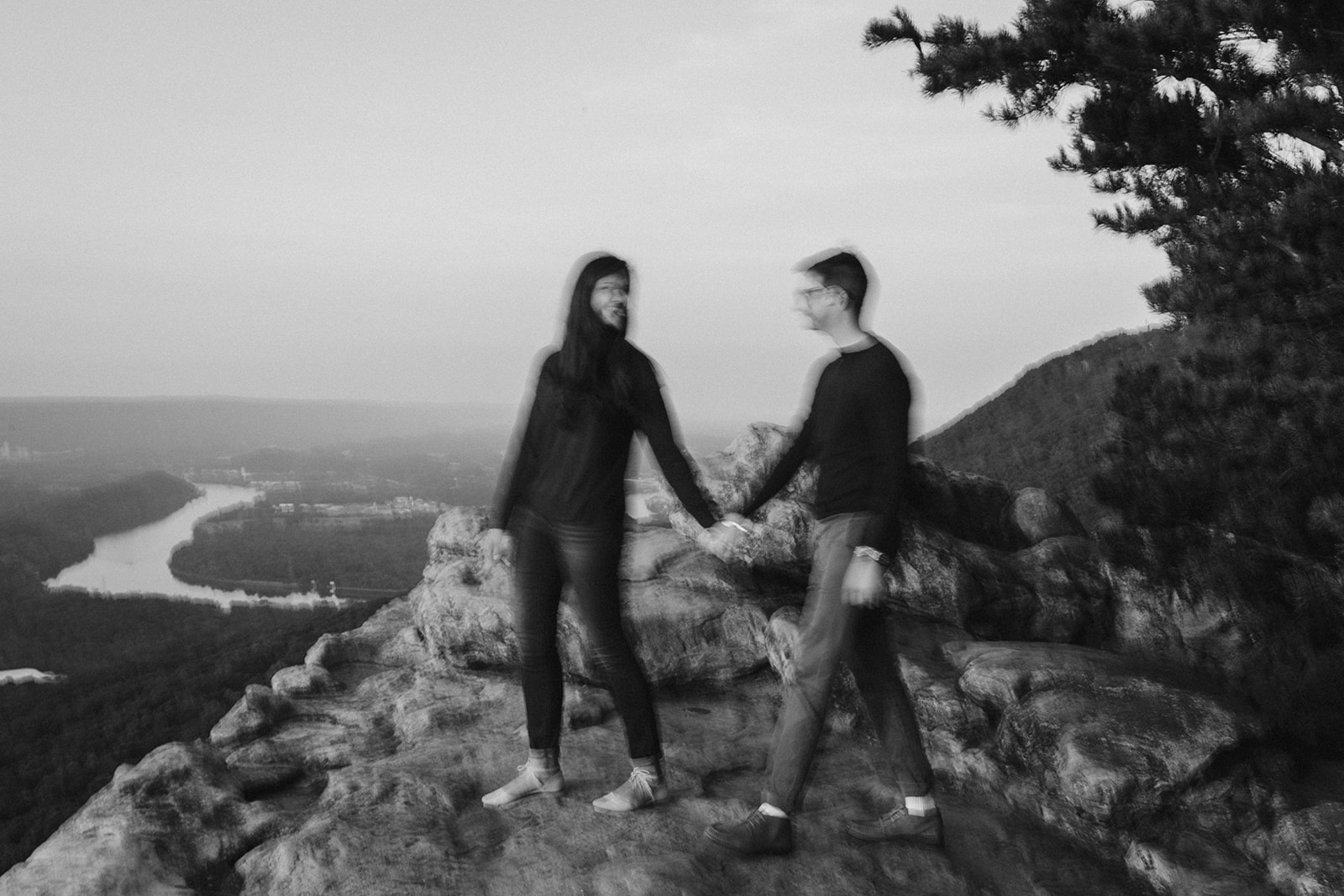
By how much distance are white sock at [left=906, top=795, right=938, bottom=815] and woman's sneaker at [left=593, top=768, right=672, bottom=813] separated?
47.1 inches

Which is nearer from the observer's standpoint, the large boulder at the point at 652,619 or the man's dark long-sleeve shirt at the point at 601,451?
the man's dark long-sleeve shirt at the point at 601,451

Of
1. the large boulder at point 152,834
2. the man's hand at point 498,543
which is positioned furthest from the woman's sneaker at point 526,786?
the large boulder at point 152,834

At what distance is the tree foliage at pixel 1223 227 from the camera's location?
6324 millimetres

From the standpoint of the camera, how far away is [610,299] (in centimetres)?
402

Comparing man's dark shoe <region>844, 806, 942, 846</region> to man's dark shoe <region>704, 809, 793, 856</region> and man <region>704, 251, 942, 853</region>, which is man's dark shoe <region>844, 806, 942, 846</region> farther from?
man's dark shoe <region>704, 809, 793, 856</region>

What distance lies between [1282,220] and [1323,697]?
3383mm

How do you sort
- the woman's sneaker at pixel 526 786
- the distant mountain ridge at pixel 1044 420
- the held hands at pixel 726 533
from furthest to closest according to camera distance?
1. the distant mountain ridge at pixel 1044 420
2. the woman's sneaker at pixel 526 786
3. the held hands at pixel 726 533

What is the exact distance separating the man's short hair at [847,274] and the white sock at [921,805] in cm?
224

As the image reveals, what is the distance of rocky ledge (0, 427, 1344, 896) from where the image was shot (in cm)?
416

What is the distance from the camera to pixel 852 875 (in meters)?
4.01

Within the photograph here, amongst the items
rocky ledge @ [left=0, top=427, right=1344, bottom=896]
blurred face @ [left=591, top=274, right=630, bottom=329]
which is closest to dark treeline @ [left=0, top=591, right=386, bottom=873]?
rocky ledge @ [left=0, top=427, right=1344, bottom=896]

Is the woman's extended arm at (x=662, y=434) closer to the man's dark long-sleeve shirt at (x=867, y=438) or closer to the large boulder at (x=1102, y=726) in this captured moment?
the man's dark long-sleeve shirt at (x=867, y=438)

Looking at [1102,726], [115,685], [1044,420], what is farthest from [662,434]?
[115,685]

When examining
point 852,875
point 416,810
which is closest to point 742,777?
point 852,875
